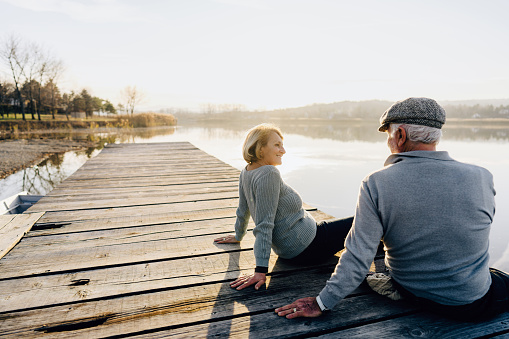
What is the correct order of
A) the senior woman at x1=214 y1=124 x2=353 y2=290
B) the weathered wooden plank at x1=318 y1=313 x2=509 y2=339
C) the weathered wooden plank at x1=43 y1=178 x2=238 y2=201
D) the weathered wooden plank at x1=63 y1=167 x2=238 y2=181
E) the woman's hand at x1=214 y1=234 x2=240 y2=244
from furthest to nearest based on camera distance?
1. the weathered wooden plank at x1=63 y1=167 x2=238 y2=181
2. the weathered wooden plank at x1=43 y1=178 x2=238 y2=201
3. the woman's hand at x1=214 y1=234 x2=240 y2=244
4. the senior woman at x1=214 y1=124 x2=353 y2=290
5. the weathered wooden plank at x1=318 y1=313 x2=509 y2=339

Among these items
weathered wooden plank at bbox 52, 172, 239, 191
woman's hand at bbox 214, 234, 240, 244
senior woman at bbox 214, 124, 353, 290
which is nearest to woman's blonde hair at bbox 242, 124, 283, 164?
senior woman at bbox 214, 124, 353, 290

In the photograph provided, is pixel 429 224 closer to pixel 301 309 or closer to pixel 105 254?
pixel 301 309

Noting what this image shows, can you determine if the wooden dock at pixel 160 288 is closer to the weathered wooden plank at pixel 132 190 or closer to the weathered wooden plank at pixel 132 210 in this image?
the weathered wooden plank at pixel 132 210

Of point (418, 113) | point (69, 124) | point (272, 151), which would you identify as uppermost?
point (69, 124)

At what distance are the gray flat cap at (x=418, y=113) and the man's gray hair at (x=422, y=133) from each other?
17 mm

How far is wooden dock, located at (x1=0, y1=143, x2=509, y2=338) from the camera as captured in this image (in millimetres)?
1329

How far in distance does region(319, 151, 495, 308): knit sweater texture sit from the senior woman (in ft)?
1.58

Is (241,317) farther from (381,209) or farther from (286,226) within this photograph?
(381,209)

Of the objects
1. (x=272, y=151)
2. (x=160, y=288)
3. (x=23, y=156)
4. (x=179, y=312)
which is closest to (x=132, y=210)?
(x=160, y=288)

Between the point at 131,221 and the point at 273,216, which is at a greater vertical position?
the point at 273,216

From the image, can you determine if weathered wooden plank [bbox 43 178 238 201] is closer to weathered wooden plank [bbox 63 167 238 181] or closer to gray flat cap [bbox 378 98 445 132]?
weathered wooden plank [bbox 63 167 238 181]

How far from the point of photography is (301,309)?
139cm

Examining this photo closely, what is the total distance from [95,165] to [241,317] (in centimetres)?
534

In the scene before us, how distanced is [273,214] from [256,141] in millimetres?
441
